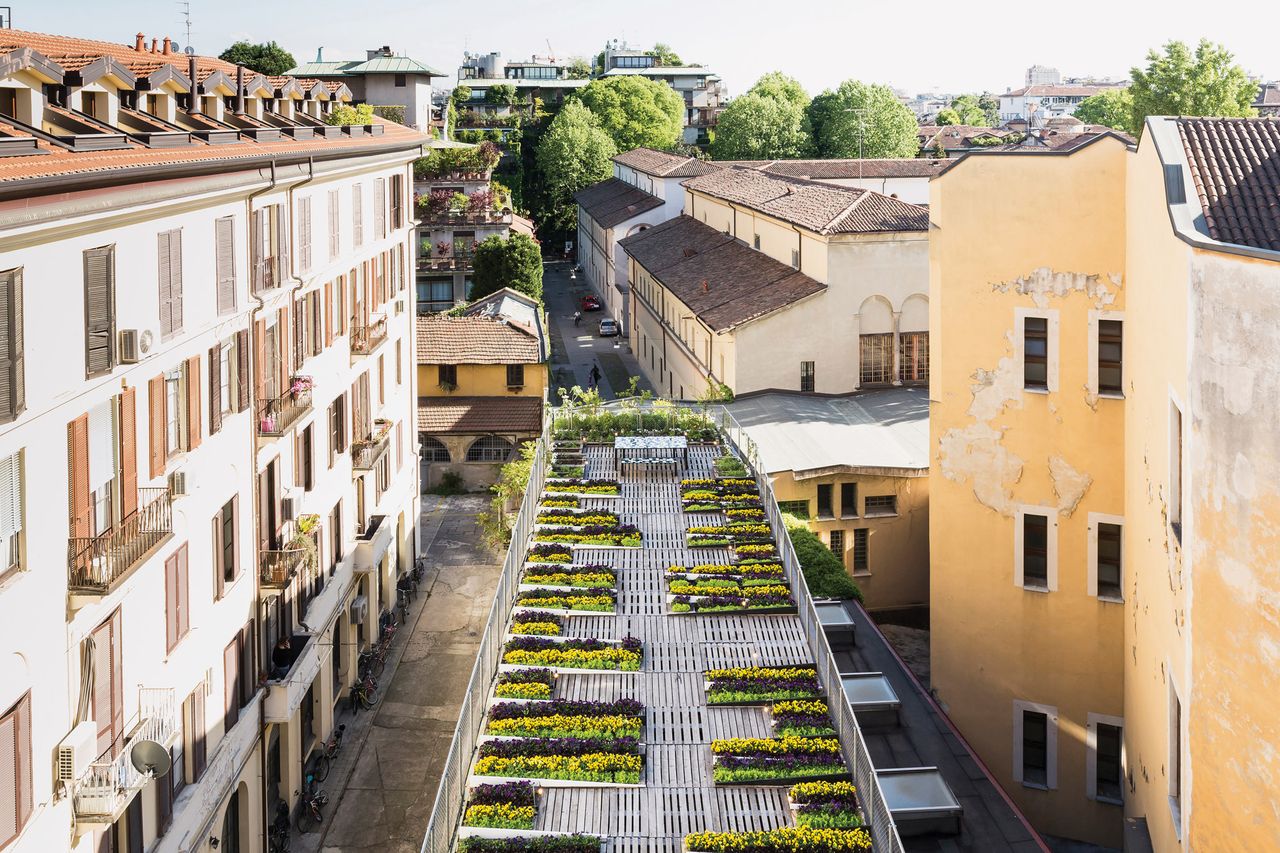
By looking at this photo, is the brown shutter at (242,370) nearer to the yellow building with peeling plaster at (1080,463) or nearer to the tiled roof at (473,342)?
the yellow building with peeling plaster at (1080,463)

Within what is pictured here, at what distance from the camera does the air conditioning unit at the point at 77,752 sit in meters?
14.9

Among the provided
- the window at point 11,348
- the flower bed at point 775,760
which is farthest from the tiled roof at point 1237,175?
the window at point 11,348

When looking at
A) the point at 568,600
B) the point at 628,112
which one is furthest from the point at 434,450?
the point at 628,112

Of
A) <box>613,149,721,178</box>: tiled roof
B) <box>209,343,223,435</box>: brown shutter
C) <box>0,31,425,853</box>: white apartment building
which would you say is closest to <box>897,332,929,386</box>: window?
<box>0,31,425,853</box>: white apartment building

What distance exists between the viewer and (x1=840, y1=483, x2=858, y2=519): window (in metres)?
36.1

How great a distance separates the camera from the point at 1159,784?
20.0 m

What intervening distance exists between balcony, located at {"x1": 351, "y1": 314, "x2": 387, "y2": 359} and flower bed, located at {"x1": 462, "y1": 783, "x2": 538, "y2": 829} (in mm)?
17091

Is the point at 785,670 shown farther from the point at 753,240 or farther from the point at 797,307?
the point at 753,240

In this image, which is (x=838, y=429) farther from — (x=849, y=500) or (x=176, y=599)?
(x=176, y=599)

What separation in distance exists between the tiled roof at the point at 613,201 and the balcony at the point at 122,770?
64.3 m

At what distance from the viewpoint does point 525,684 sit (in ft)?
62.8

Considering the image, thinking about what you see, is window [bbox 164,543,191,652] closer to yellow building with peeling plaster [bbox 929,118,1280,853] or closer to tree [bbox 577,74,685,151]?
yellow building with peeling plaster [bbox 929,118,1280,853]

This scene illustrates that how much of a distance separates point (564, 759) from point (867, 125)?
102841 mm

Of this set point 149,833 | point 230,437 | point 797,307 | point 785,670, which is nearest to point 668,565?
point 785,670
